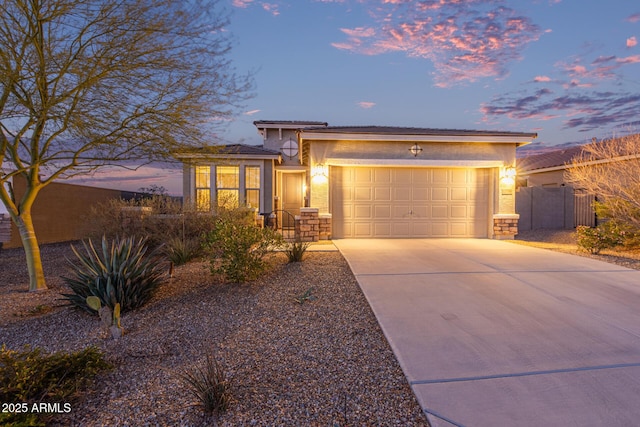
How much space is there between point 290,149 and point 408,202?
7.03 m

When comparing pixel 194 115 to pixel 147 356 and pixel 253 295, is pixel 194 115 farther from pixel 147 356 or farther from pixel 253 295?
pixel 147 356

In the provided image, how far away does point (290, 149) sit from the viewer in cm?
1630

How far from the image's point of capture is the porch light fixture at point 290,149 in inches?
639

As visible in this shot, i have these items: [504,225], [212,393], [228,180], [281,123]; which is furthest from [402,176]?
[212,393]

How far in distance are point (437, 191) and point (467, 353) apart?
27.6 ft

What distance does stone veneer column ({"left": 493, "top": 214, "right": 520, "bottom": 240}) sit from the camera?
1122 centimetres

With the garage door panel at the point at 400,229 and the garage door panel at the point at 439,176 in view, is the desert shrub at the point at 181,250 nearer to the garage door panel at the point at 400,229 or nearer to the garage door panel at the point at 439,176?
the garage door panel at the point at 400,229

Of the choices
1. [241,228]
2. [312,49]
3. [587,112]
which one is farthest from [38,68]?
[587,112]

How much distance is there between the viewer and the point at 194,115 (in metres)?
6.73

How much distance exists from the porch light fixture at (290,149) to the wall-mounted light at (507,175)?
8.64m

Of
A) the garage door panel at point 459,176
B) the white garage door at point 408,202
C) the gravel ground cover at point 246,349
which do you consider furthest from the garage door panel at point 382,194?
the gravel ground cover at point 246,349

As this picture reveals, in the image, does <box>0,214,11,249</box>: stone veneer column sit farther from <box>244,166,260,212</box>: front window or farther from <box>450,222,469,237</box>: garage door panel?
<box>450,222,469,237</box>: garage door panel

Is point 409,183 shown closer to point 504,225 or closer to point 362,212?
point 362,212

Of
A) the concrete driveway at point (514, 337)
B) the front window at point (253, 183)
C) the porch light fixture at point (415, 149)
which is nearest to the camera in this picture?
the concrete driveway at point (514, 337)
